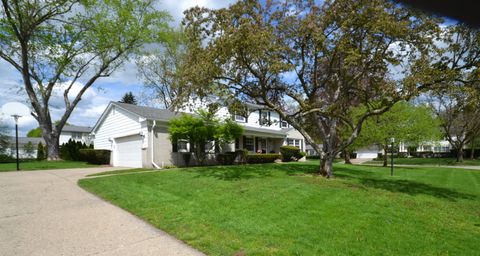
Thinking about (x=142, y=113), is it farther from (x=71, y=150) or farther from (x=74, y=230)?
Result: (x=74, y=230)

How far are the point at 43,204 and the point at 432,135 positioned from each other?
25.6 meters

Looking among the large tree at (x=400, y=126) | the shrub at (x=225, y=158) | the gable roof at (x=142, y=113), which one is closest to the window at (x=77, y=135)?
the gable roof at (x=142, y=113)

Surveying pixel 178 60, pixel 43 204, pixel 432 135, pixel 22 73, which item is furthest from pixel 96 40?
pixel 432 135

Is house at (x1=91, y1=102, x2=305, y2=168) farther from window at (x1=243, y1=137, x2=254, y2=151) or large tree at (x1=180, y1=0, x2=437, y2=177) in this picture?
large tree at (x1=180, y1=0, x2=437, y2=177)

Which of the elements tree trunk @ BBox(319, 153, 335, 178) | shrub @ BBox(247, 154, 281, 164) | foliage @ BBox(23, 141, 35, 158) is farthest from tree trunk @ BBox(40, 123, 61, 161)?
tree trunk @ BBox(319, 153, 335, 178)

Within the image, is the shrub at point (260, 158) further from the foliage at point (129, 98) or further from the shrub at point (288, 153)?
the foliage at point (129, 98)

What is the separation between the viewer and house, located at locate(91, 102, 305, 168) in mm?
18328

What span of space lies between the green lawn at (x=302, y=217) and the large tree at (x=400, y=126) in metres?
12.7

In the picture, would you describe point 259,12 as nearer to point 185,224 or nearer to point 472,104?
point 472,104

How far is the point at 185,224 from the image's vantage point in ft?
19.2

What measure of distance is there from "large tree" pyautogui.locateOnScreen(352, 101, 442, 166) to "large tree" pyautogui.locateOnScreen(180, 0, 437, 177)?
1028cm

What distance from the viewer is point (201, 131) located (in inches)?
728

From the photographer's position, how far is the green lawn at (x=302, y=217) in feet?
16.1

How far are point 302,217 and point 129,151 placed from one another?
16.5 meters
